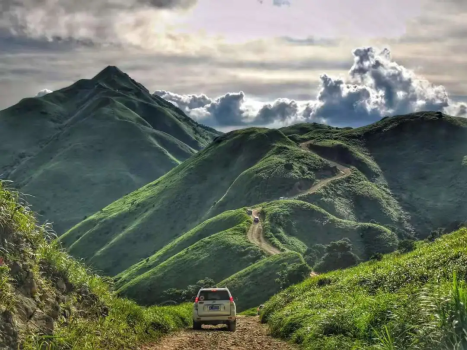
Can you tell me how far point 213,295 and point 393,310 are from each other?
12.9m

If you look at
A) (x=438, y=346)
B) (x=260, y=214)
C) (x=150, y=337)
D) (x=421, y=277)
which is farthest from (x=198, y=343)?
(x=260, y=214)

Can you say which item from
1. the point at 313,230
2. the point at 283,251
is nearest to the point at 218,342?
the point at 283,251

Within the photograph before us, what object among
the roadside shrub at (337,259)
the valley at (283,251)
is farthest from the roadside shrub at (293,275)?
the roadside shrub at (337,259)

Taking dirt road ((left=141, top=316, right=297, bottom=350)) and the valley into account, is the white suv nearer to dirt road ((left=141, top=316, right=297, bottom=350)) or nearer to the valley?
the valley

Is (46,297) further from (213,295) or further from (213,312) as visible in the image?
(213,295)

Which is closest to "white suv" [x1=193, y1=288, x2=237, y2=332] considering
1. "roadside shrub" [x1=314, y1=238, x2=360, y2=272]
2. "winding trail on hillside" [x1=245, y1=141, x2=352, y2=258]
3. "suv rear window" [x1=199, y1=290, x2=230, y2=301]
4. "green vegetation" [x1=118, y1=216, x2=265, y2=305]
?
"suv rear window" [x1=199, y1=290, x2=230, y2=301]

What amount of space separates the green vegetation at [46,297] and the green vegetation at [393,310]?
6000mm

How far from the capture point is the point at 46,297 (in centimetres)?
1238

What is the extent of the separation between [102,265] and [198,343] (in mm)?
165649

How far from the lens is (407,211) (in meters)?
173

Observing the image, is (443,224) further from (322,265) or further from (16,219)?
(16,219)

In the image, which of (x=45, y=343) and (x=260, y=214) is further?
(x=260, y=214)

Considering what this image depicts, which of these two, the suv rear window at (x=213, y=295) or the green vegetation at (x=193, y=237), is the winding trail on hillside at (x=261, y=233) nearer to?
the green vegetation at (x=193, y=237)

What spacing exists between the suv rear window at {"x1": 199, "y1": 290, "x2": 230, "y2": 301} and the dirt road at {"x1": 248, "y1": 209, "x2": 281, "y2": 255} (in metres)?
84.4
